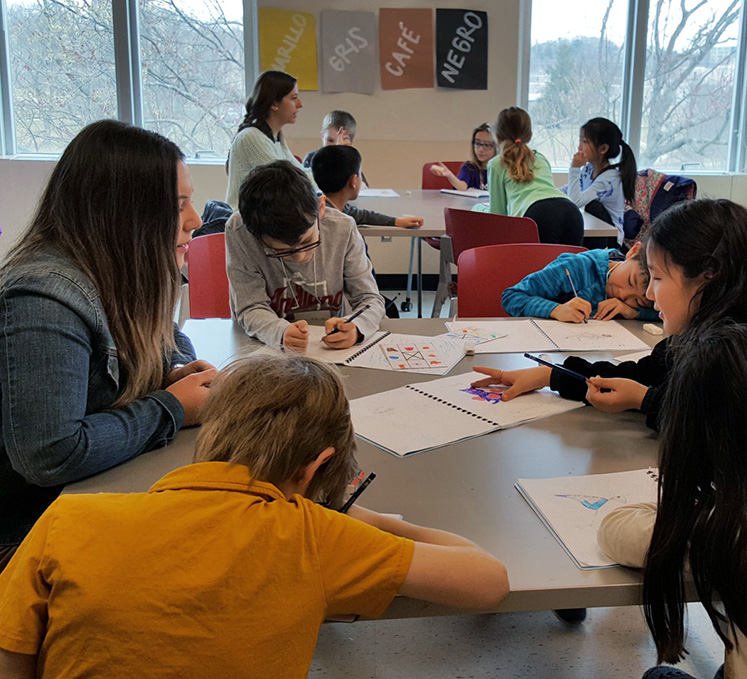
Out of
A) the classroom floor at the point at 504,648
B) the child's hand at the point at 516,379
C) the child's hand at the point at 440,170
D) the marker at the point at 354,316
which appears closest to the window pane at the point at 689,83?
the child's hand at the point at 440,170

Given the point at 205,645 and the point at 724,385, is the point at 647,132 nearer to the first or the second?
the point at 724,385

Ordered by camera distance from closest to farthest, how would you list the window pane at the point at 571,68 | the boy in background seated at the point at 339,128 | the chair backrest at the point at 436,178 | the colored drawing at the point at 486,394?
the colored drawing at the point at 486,394 → the boy in background seated at the point at 339,128 → the chair backrest at the point at 436,178 → the window pane at the point at 571,68

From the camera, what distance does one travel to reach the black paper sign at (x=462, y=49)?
Result: 18.3ft

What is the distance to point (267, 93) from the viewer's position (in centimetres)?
390

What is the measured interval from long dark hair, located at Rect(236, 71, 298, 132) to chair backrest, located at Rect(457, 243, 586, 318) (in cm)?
187

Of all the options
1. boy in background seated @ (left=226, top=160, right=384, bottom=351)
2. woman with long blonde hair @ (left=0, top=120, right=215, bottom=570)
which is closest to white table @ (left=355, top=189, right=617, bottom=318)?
boy in background seated @ (left=226, top=160, right=384, bottom=351)

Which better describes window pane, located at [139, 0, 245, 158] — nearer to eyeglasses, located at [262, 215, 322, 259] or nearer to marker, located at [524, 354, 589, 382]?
eyeglasses, located at [262, 215, 322, 259]

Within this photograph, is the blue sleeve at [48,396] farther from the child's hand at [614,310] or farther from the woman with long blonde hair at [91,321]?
the child's hand at [614,310]

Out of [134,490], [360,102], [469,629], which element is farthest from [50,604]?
[360,102]

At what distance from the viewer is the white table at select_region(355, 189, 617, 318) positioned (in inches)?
142

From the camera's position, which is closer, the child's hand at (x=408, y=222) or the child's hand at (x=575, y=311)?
the child's hand at (x=575, y=311)

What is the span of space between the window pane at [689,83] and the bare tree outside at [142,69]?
3132 mm

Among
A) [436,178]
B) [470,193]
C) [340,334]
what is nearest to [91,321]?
[340,334]

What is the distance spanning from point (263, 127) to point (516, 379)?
279 cm
